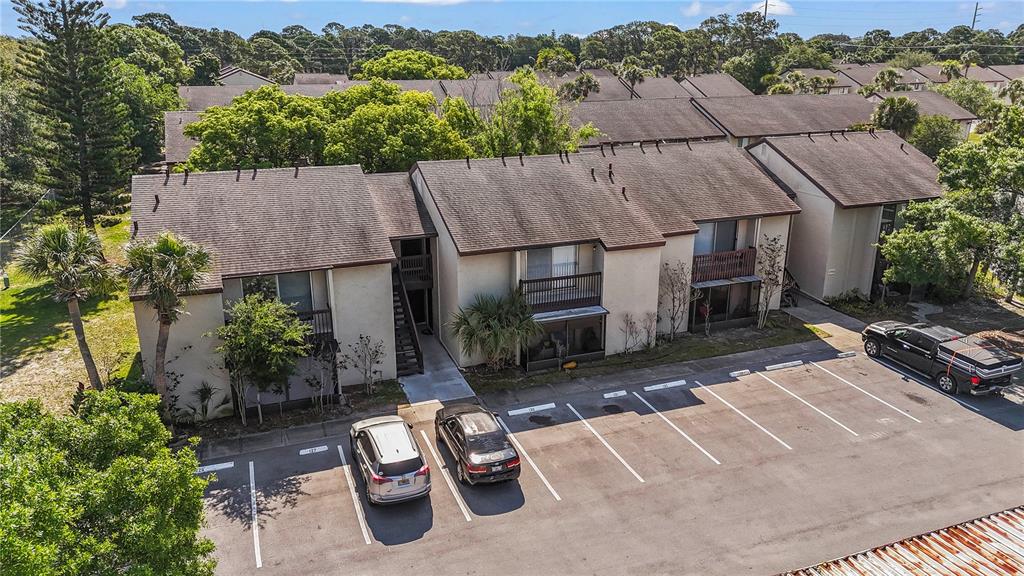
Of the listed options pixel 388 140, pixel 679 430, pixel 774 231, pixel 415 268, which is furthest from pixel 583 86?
pixel 679 430

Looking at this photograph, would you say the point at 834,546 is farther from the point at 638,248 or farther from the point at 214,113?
the point at 214,113

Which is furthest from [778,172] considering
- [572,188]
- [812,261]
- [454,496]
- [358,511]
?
[358,511]

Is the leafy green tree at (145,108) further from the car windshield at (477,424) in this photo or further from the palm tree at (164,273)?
the car windshield at (477,424)

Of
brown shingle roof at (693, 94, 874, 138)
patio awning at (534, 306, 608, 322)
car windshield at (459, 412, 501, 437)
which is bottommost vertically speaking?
car windshield at (459, 412, 501, 437)

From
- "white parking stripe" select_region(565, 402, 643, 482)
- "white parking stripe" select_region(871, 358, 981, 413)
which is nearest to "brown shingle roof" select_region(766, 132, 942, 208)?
"white parking stripe" select_region(871, 358, 981, 413)

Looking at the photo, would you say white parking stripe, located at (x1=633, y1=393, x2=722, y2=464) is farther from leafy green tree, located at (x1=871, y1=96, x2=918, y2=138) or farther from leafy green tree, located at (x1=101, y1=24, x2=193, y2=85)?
leafy green tree, located at (x1=101, y1=24, x2=193, y2=85)
